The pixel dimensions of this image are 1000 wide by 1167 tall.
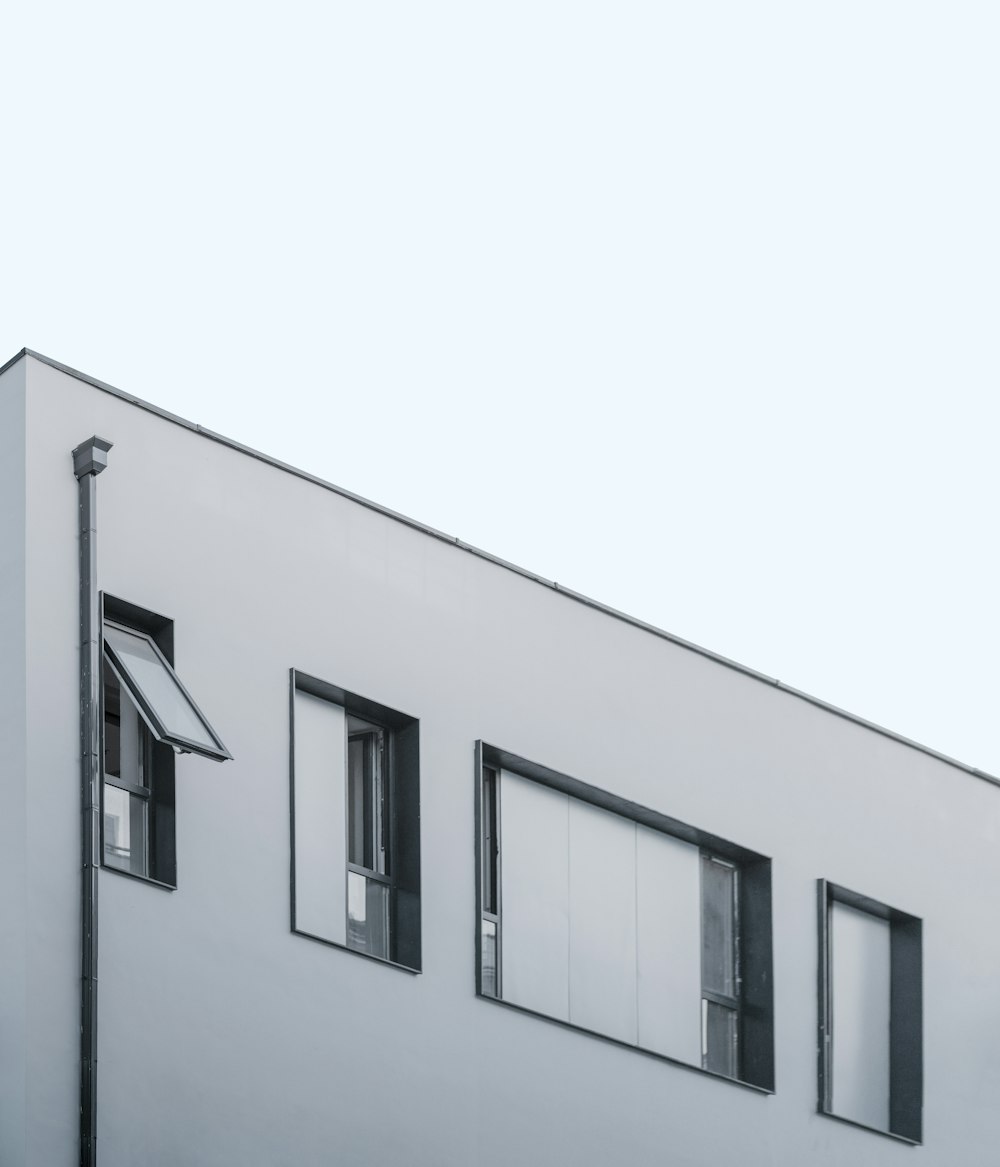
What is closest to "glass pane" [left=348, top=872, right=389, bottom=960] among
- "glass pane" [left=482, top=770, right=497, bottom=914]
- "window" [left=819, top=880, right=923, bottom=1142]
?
"glass pane" [left=482, top=770, right=497, bottom=914]

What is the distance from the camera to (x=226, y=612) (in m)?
16.2

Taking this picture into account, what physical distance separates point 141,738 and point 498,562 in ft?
12.3

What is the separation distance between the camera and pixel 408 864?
17.1 meters

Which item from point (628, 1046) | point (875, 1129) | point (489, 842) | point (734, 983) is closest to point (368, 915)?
point (489, 842)

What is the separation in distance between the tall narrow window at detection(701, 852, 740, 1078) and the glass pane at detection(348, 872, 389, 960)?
373 cm

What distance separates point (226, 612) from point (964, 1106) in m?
9.33

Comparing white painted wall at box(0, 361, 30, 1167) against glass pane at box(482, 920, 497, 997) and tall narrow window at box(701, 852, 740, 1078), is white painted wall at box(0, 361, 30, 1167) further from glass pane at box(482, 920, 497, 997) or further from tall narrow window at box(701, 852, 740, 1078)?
tall narrow window at box(701, 852, 740, 1078)

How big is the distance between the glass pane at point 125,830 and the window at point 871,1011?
7192mm

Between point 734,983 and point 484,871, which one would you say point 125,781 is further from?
point 734,983

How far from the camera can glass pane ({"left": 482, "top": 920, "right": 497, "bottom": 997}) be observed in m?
17.5

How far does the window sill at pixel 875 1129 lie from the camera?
65.3ft

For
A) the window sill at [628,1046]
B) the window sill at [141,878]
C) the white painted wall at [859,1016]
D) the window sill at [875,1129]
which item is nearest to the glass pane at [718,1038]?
the window sill at [628,1046]

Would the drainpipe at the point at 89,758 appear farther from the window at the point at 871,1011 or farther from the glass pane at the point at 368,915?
the window at the point at 871,1011

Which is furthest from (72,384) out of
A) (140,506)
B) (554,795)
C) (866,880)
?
(866,880)
